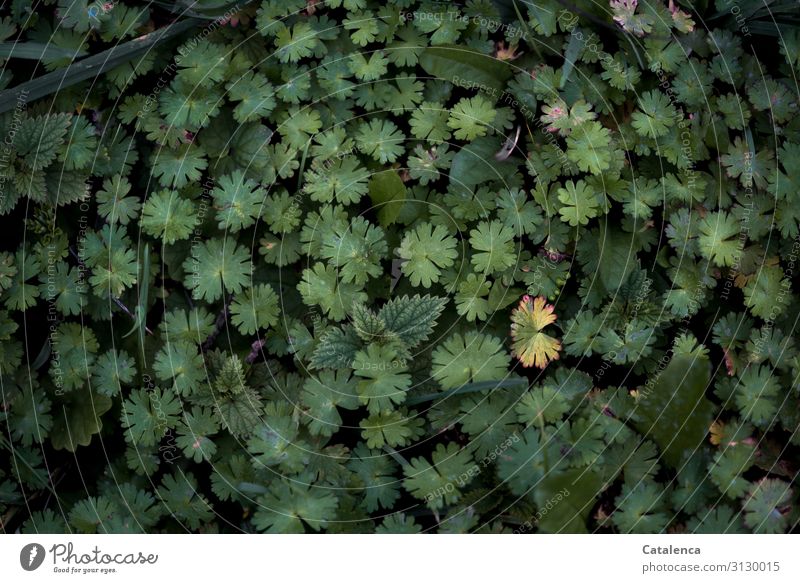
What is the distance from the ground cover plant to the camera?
2043 millimetres

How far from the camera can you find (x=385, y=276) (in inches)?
81.7

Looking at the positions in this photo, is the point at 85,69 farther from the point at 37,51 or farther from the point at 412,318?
the point at 412,318

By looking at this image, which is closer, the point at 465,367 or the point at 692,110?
the point at 465,367

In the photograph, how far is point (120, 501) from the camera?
6.88 ft

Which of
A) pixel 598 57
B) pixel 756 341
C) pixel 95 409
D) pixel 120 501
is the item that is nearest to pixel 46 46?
pixel 95 409

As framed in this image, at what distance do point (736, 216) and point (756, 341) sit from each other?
38 cm

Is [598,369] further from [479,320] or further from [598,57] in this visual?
[598,57]

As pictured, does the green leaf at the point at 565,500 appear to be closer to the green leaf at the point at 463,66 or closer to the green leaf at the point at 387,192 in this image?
the green leaf at the point at 387,192

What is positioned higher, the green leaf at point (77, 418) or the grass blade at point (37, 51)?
the grass blade at point (37, 51)
